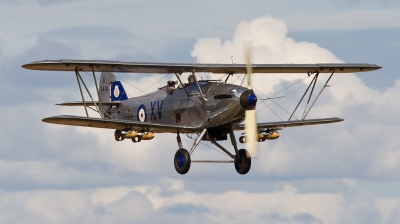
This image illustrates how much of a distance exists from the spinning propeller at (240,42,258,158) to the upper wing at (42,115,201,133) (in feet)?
6.51

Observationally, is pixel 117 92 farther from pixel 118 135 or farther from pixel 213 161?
pixel 213 161

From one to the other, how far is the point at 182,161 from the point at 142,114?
4.29 meters

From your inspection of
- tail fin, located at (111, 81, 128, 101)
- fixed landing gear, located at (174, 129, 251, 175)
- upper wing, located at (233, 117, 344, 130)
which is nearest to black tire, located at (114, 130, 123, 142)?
fixed landing gear, located at (174, 129, 251, 175)

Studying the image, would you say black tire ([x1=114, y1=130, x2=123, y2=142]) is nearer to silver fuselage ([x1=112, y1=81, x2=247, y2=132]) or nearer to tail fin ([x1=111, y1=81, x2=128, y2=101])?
silver fuselage ([x1=112, y1=81, x2=247, y2=132])

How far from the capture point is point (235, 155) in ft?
120

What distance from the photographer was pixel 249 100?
33781mm

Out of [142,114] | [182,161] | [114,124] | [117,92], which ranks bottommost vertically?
[182,161]

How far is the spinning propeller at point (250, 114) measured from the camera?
33.8 meters

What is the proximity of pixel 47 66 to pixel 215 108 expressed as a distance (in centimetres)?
601

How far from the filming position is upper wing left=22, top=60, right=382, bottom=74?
34778 mm

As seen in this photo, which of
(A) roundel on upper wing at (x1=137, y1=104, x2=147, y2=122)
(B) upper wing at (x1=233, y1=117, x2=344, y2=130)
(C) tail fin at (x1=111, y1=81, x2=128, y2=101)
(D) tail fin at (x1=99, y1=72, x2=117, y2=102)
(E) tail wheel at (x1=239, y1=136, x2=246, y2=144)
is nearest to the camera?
(E) tail wheel at (x1=239, y1=136, x2=246, y2=144)

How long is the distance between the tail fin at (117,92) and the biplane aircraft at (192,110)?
13.0 feet

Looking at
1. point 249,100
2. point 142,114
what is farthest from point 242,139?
point 142,114

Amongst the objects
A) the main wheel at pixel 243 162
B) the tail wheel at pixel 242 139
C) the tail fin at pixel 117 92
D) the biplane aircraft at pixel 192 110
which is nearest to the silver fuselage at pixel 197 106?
the biplane aircraft at pixel 192 110
